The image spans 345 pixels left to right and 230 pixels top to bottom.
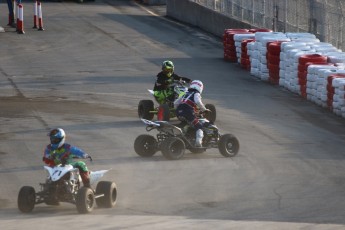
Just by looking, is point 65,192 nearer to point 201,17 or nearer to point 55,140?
point 55,140

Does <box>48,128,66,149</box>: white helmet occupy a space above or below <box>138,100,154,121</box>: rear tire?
above

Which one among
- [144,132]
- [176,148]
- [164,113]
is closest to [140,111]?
[144,132]

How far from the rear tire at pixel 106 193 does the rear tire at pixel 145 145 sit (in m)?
4.02

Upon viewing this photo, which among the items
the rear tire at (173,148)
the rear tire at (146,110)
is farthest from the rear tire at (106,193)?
the rear tire at (146,110)

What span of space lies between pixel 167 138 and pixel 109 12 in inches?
1073

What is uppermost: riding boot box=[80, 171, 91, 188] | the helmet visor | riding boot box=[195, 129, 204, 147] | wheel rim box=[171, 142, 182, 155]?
the helmet visor

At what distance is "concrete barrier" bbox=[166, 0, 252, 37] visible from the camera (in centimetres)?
4125

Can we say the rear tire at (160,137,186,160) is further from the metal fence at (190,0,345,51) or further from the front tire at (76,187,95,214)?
the metal fence at (190,0,345,51)

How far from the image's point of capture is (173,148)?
21.2m

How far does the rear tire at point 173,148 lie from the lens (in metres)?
21.1

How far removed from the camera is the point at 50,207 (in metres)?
17.5

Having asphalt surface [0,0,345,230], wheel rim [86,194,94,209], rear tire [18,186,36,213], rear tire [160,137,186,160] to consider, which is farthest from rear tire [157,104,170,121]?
rear tire [18,186,36,213]

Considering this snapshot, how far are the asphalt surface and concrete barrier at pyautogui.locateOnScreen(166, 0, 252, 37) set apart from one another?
2.04ft

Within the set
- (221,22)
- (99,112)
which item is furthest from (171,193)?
(221,22)
